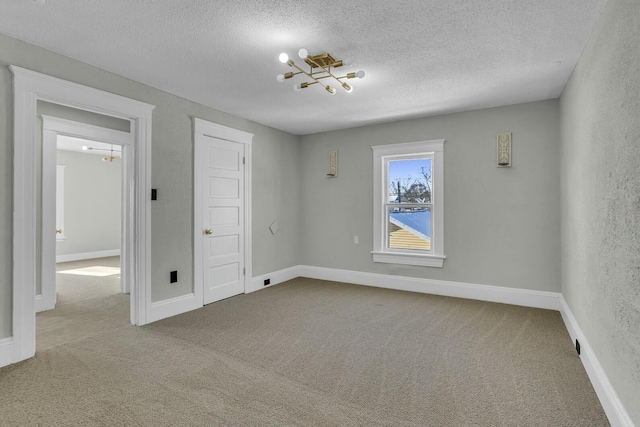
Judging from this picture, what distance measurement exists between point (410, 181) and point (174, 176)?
321 centimetres

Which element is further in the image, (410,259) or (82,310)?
(410,259)

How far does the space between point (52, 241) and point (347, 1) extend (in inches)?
168

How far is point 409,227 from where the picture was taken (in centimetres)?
503

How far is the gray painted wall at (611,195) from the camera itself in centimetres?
164

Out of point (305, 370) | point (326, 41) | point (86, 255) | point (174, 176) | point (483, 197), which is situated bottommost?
point (305, 370)

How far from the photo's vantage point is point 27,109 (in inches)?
105

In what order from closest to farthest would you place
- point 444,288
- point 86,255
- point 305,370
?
point 305,370
point 444,288
point 86,255

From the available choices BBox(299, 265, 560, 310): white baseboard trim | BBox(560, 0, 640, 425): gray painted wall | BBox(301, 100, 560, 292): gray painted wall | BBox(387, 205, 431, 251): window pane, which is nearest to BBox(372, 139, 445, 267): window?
BBox(387, 205, 431, 251): window pane

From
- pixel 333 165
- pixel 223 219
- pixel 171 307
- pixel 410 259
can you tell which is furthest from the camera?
pixel 333 165

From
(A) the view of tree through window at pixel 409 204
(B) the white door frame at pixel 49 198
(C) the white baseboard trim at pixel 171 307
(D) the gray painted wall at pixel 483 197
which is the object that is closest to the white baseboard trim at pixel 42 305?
(B) the white door frame at pixel 49 198

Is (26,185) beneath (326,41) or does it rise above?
beneath

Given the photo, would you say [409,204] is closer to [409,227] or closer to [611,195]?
[409,227]

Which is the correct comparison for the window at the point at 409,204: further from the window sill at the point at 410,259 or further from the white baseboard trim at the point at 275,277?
the white baseboard trim at the point at 275,277

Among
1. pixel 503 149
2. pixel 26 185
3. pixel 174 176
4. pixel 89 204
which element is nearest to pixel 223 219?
pixel 174 176
